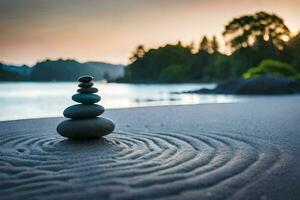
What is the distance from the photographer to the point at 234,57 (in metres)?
71.1

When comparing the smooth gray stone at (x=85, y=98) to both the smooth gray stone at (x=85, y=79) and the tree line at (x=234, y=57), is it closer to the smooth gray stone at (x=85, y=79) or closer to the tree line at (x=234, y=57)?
the smooth gray stone at (x=85, y=79)

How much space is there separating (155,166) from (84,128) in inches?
108

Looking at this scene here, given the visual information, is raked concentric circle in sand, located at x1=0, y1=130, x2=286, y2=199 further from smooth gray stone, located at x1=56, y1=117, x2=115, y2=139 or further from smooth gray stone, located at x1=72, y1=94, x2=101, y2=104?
smooth gray stone, located at x1=72, y1=94, x2=101, y2=104

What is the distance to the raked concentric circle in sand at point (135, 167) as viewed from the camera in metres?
4.57

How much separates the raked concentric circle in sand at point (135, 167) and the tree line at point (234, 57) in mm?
36491

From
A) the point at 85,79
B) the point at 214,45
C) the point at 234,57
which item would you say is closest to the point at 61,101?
the point at 85,79

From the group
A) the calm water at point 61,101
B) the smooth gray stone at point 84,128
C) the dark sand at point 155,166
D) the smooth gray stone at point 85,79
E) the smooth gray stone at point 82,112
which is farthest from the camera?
the calm water at point 61,101

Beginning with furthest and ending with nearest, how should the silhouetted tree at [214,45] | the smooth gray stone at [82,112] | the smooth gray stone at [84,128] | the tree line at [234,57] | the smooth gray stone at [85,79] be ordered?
the silhouetted tree at [214,45] → the tree line at [234,57] → the smooth gray stone at [85,79] → the smooth gray stone at [82,112] → the smooth gray stone at [84,128]

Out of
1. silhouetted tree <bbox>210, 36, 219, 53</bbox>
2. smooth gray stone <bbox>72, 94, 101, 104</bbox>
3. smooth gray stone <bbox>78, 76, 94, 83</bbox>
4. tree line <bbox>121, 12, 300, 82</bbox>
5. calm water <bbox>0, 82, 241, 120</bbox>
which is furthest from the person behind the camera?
silhouetted tree <bbox>210, 36, 219, 53</bbox>

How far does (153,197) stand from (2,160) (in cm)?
347

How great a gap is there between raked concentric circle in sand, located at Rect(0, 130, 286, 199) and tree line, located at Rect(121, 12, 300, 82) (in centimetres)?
3649

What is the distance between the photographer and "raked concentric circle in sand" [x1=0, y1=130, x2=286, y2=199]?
4.57m

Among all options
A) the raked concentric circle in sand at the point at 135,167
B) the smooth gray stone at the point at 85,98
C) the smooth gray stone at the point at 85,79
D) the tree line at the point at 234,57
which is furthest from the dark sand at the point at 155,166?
the tree line at the point at 234,57

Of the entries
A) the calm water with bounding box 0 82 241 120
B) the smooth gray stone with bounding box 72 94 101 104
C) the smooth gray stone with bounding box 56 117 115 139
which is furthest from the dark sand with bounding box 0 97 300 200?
the calm water with bounding box 0 82 241 120
